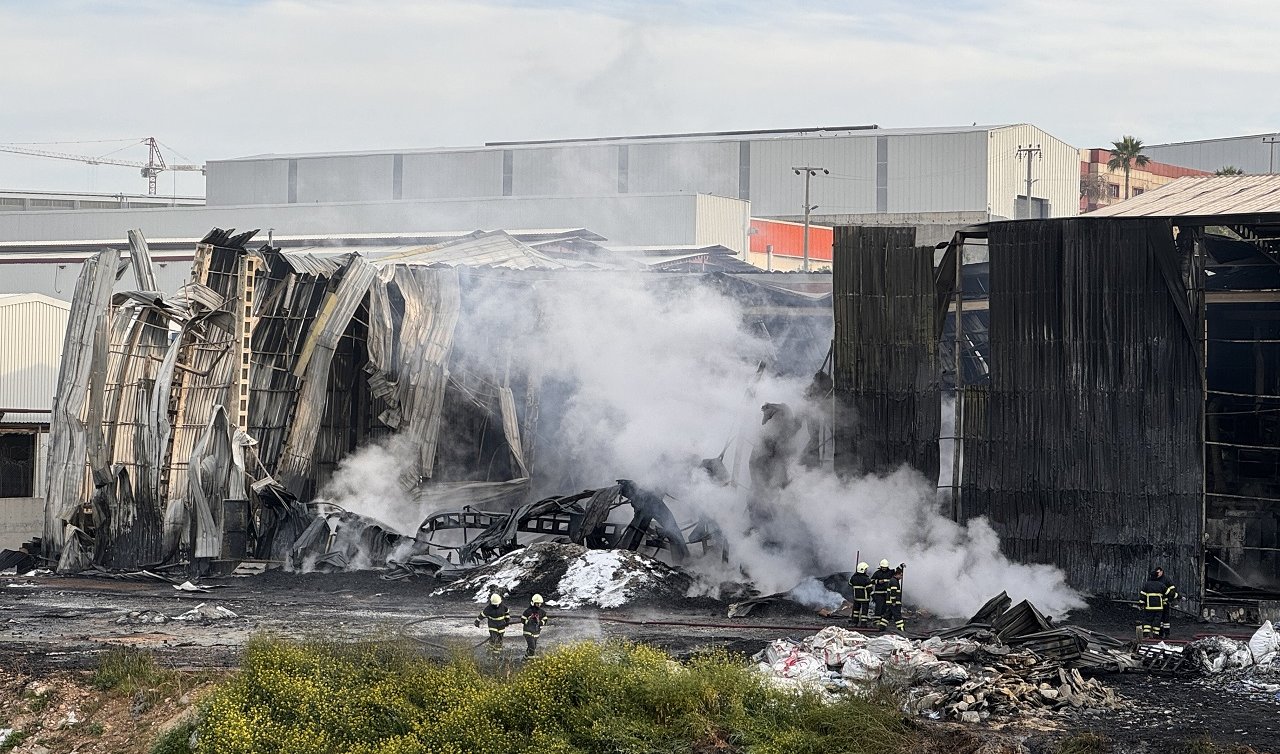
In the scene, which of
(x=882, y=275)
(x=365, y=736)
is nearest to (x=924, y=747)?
(x=365, y=736)

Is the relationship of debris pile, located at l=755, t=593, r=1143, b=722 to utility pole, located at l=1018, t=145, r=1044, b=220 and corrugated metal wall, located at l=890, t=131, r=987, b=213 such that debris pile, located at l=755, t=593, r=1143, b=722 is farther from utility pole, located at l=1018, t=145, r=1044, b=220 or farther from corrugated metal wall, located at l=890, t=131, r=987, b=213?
corrugated metal wall, located at l=890, t=131, r=987, b=213

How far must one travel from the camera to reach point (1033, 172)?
227 ft

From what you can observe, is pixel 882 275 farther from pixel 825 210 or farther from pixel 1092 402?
pixel 825 210

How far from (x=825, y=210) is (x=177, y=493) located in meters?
44.4

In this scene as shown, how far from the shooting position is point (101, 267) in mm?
31703

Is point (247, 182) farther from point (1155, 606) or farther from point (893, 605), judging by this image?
point (1155, 606)

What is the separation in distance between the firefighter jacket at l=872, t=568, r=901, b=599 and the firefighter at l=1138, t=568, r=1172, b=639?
147 inches

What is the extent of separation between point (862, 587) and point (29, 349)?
31.8 meters

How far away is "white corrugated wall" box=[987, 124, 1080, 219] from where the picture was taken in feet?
217

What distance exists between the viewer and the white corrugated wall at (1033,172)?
217ft

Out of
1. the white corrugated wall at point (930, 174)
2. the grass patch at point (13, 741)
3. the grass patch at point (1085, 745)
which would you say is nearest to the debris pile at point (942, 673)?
the grass patch at point (1085, 745)

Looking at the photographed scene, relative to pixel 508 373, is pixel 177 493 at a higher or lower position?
lower

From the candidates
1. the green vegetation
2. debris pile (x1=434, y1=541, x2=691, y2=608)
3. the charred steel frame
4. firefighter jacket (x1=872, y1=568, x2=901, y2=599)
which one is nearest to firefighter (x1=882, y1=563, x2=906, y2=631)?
firefighter jacket (x1=872, y1=568, x2=901, y2=599)

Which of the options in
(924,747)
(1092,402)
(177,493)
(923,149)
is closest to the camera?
(924,747)
